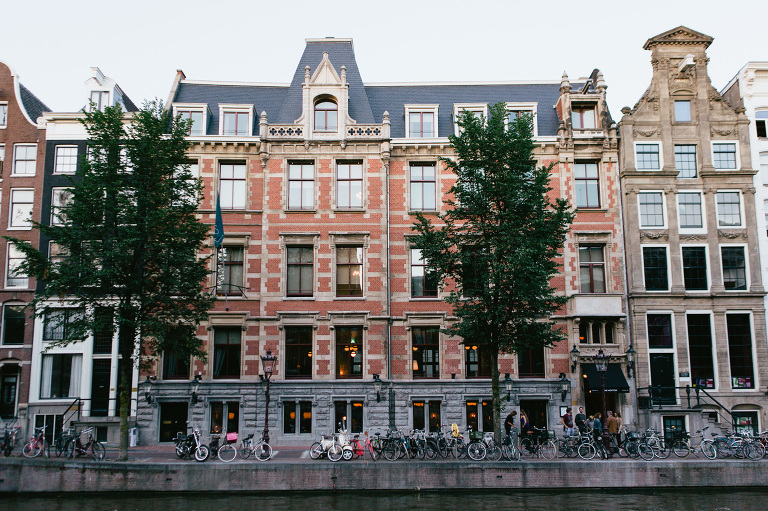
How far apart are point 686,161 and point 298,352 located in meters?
22.3

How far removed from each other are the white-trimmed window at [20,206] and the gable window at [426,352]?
20.9m

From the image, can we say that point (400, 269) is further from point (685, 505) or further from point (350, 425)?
point (685, 505)

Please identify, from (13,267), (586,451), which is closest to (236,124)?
(13,267)

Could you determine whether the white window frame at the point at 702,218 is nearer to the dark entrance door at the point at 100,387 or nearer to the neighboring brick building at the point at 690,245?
the neighboring brick building at the point at 690,245

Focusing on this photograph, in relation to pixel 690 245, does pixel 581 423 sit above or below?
below

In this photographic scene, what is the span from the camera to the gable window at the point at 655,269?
1162 inches

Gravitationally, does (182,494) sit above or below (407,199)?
below

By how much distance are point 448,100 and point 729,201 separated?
51.2ft

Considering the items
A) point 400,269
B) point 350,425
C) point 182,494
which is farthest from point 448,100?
point 182,494

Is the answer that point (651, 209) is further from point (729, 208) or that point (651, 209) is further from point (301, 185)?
point (301, 185)

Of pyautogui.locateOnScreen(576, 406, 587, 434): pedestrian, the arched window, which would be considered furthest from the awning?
the arched window

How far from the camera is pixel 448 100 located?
33094 mm

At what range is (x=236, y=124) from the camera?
30.9m

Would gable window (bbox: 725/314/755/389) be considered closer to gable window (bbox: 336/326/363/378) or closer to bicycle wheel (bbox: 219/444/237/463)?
gable window (bbox: 336/326/363/378)
